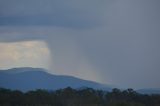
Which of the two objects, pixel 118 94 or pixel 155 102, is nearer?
pixel 155 102

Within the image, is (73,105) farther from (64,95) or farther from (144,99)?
(144,99)

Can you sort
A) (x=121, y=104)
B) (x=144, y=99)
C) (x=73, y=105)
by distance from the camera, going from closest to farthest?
(x=121, y=104) → (x=73, y=105) → (x=144, y=99)

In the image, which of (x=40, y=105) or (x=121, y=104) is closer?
(x=121, y=104)

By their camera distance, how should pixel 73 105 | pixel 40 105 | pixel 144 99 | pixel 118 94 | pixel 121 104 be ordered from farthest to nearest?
pixel 118 94
pixel 144 99
pixel 73 105
pixel 40 105
pixel 121 104

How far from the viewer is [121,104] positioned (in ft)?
269

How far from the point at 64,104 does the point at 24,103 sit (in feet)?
33.5

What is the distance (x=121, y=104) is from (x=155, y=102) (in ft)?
61.1

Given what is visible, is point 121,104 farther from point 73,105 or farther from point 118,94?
point 118,94

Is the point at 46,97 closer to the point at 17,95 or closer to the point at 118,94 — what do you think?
the point at 17,95

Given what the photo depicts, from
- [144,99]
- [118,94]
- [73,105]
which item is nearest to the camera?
[73,105]

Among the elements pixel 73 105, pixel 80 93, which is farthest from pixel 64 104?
pixel 80 93

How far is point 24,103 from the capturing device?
93250mm

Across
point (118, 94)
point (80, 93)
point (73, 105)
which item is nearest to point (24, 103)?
point (73, 105)

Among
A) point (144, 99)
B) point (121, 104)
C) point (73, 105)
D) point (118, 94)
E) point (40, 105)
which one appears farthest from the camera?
point (118, 94)
